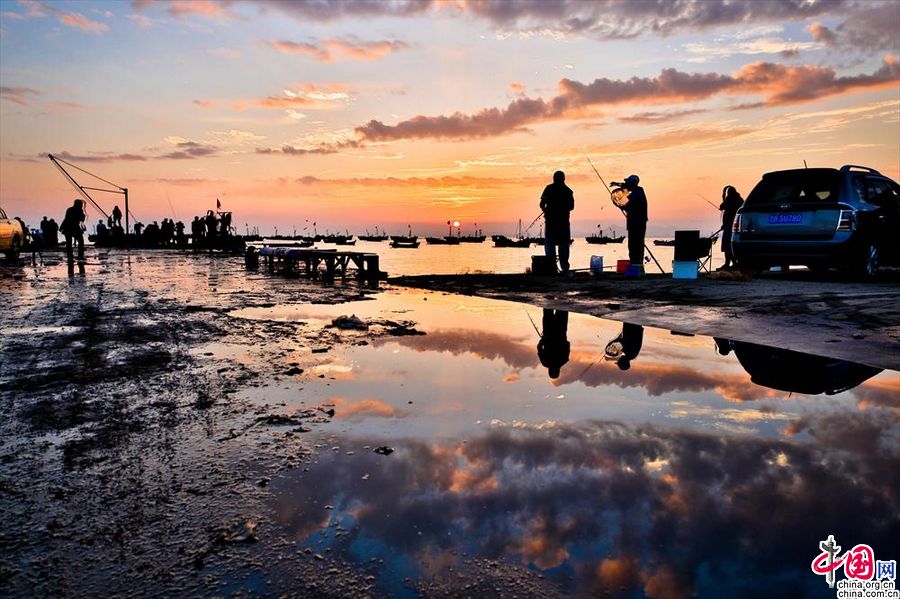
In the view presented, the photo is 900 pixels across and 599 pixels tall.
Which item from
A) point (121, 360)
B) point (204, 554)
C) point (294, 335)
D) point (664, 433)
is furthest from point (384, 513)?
point (294, 335)

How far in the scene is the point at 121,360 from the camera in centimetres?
646

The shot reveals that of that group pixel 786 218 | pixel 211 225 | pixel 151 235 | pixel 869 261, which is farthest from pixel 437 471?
pixel 151 235

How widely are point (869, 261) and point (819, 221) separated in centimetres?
203

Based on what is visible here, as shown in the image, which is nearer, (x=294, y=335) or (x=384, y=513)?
(x=384, y=513)

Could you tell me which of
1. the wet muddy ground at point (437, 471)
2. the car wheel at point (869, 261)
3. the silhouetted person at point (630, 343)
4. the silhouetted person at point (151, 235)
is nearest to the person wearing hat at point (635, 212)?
the car wheel at point (869, 261)

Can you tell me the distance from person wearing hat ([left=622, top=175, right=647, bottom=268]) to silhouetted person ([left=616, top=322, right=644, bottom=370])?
7.61m

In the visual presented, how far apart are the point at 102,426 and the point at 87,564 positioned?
2.09m

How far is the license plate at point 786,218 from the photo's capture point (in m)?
11.4

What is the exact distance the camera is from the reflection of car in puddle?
16.9ft

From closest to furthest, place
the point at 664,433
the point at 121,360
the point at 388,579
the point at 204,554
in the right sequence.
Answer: the point at 388,579, the point at 204,554, the point at 664,433, the point at 121,360

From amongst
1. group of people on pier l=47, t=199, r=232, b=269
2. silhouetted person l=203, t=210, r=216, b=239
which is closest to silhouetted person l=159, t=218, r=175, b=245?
group of people on pier l=47, t=199, r=232, b=269

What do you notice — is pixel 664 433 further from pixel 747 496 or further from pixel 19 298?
pixel 19 298

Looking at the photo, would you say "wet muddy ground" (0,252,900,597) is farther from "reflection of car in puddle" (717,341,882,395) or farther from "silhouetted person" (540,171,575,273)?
"silhouetted person" (540,171,575,273)

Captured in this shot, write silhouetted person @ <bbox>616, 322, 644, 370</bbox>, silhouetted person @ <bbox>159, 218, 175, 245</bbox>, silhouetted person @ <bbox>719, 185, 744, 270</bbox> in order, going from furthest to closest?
silhouetted person @ <bbox>159, 218, 175, 245</bbox>
silhouetted person @ <bbox>719, 185, 744, 270</bbox>
silhouetted person @ <bbox>616, 322, 644, 370</bbox>
